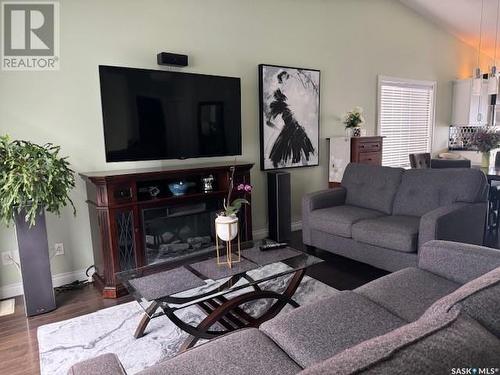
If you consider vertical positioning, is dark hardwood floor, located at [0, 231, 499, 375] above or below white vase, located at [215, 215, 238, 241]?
below

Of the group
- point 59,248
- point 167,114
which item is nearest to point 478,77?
point 167,114

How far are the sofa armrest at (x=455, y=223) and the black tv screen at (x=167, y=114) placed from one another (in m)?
1.97

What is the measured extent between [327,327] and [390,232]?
1.69m

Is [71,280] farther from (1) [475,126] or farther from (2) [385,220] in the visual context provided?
(1) [475,126]

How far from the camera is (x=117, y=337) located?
2.25 meters

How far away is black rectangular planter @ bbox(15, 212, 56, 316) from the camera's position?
250 cm

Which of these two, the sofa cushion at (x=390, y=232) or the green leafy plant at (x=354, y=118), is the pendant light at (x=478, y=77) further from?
the sofa cushion at (x=390, y=232)

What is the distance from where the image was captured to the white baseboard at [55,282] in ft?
9.41

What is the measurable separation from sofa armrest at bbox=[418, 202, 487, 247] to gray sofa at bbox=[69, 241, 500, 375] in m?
0.67

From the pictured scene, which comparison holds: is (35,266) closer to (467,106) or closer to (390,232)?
(390,232)

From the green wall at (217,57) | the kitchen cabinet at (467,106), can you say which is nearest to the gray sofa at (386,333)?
the green wall at (217,57)

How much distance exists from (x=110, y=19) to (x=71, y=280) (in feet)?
7.68

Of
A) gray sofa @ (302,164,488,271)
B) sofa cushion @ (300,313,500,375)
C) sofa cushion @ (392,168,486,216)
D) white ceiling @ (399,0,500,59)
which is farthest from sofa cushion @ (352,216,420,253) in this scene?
white ceiling @ (399,0,500,59)

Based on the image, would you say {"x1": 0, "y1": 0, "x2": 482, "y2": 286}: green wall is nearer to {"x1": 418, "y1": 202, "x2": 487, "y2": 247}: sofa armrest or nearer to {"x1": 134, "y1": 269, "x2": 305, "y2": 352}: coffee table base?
{"x1": 134, "y1": 269, "x2": 305, "y2": 352}: coffee table base
